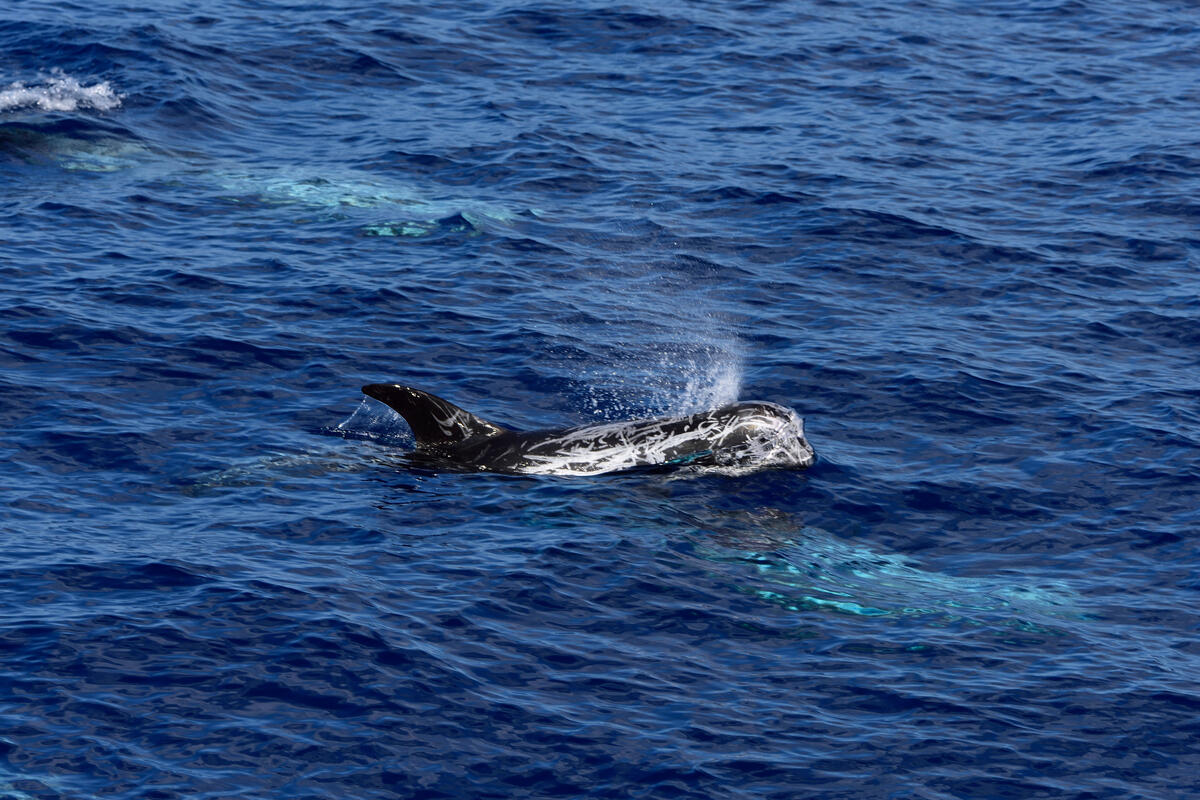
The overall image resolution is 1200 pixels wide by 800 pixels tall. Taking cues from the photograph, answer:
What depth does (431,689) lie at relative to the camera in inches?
632

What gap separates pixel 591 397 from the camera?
24578 mm

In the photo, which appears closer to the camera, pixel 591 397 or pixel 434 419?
pixel 434 419

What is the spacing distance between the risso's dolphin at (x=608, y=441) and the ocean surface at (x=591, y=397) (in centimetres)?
34

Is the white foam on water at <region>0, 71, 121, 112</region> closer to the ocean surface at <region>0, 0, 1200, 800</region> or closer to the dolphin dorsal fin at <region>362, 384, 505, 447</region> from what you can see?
the ocean surface at <region>0, 0, 1200, 800</region>

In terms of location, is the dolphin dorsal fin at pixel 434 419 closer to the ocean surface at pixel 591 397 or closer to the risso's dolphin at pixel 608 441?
the risso's dolphin at pixel 608 441

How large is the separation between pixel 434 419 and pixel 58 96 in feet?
65.7

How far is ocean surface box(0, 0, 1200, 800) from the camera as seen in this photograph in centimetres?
1559

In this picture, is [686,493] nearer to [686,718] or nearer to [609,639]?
[609,639]

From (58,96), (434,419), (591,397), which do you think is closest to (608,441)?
(591,397)

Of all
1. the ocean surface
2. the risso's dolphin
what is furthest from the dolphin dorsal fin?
the ocean surface

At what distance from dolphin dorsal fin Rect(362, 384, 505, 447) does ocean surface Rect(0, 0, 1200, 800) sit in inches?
26.3

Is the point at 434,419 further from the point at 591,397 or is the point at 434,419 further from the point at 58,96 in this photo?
the point at 58,96

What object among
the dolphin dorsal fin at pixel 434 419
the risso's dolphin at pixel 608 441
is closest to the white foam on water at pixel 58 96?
the dolphin dorsal fin at pixel 434 419

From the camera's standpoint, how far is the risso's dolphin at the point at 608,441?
21.7 meters
